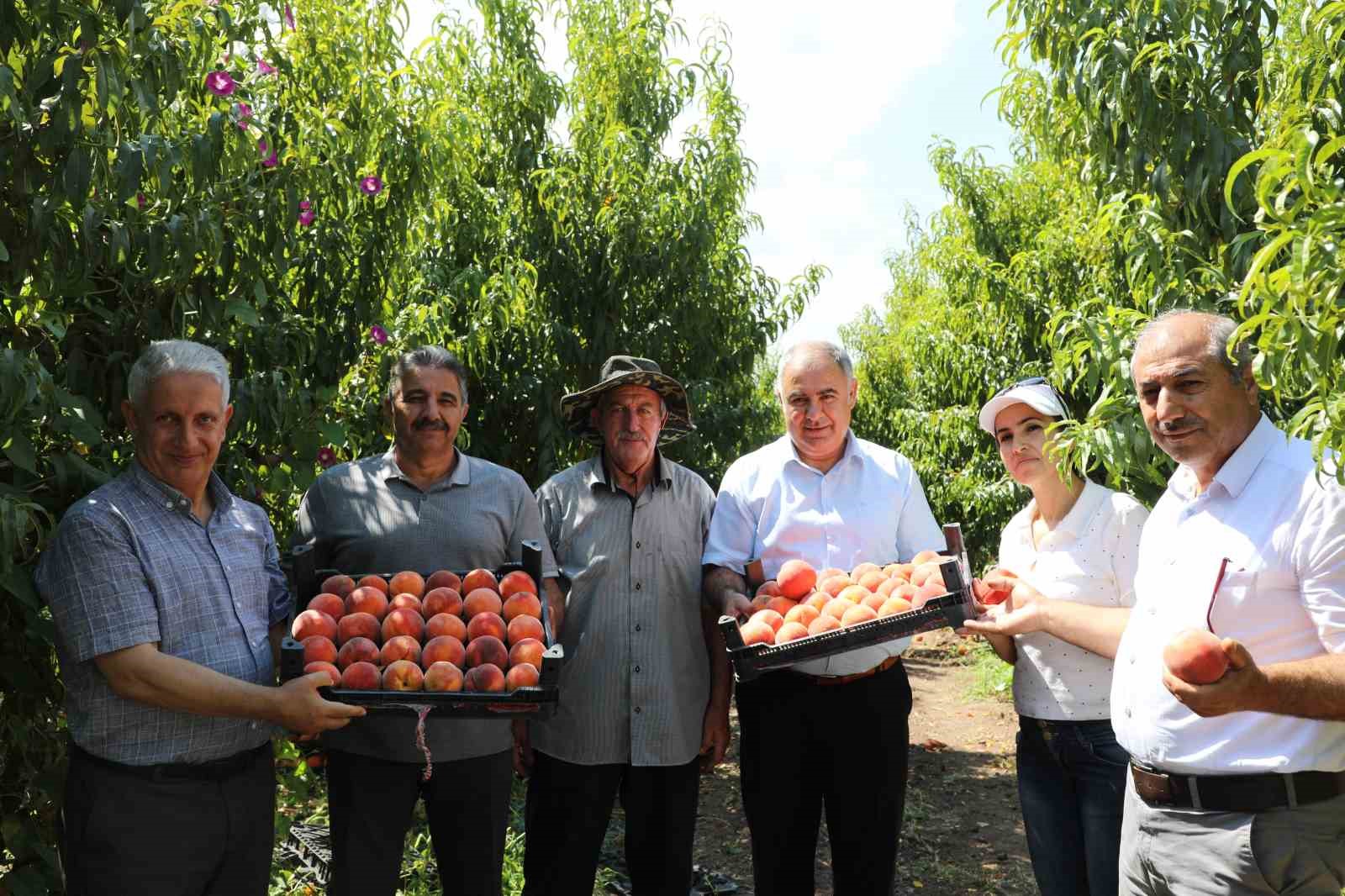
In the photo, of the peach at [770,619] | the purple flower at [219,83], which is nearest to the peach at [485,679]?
the peach at [770,619]

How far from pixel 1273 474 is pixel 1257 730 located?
1.83ft

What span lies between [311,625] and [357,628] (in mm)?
117

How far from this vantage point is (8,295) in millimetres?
2727

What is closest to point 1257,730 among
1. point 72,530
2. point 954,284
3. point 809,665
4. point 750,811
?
point 809,665

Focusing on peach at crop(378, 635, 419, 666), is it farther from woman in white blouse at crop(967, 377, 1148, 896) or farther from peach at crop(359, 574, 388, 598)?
woman in white blouse at crop(967, 377, 1148, 896)

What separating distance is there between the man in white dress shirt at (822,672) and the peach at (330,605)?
1.16 meters

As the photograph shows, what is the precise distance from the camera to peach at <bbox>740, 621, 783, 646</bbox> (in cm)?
291

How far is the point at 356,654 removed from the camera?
2666 millimetres

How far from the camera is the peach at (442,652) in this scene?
2707 millimetres

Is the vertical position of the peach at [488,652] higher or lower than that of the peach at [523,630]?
lower

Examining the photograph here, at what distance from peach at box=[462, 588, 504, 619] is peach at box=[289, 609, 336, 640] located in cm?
37

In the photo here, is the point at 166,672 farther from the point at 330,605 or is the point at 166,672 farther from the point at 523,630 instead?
the point at 523,630

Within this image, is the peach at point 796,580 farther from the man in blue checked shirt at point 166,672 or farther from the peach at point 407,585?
the man in blue checked shirt at point 166,672

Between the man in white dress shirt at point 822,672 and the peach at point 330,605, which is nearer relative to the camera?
the peach at point 330,605
